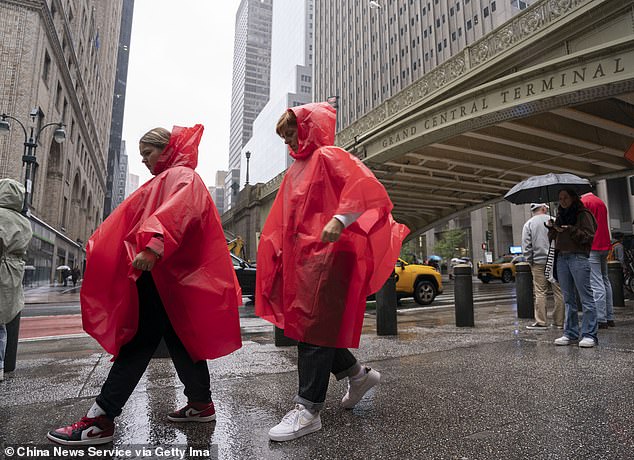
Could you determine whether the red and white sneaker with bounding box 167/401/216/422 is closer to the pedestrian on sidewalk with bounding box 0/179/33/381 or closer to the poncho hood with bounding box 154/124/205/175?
the poncho hood with bounding box 154/124/205/175

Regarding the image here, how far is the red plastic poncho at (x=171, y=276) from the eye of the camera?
2.25 m

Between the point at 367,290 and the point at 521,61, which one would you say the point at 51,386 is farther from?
the point at 521,61

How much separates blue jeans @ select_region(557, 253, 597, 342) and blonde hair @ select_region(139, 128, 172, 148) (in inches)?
180

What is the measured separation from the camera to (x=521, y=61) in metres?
10.8

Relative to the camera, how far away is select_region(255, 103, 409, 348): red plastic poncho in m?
2.25

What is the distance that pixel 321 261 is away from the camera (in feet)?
7.36

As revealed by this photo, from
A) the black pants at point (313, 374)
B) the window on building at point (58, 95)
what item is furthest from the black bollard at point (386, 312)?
the window on building at point (58, 95)

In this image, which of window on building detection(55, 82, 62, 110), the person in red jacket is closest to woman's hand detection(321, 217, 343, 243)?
the person in red jacket

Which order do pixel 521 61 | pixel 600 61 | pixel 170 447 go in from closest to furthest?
pixel 170 447, pixel 600 61, pixel 521 61

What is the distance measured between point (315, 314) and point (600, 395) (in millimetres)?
2142

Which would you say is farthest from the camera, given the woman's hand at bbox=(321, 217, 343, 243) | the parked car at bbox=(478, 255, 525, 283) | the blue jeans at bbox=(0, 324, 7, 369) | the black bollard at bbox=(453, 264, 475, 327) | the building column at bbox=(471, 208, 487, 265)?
the building column at bbox=(471, 208, 487, 265)

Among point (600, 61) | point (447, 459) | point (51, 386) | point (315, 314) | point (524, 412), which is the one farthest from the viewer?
point (600, 61)

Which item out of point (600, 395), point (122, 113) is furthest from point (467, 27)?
point (122, 113)

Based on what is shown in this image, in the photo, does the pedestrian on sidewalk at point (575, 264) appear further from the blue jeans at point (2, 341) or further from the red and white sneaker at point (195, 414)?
the blue jeans at point (2, 341)
